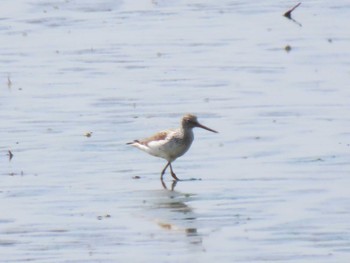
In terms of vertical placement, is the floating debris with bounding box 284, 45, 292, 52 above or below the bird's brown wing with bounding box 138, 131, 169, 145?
below

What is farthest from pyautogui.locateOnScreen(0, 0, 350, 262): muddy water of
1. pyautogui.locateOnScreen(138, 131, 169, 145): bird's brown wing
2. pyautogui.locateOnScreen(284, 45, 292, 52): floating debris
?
pyautogui.locateOnScreen(138, 131, 169, 145): bird's brown wing

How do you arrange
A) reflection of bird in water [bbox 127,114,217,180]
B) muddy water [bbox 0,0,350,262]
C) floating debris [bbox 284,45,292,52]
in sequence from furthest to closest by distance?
1. floating debris [bbox 284,45,292,52]
2. reflection of bird in water [bbox 127,114,217,180]
3. muddy water [bbox 0,0,350,262]

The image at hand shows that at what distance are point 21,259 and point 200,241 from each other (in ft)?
5.39

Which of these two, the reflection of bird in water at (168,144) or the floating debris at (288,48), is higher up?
the reflection of bird in water at (168,144)

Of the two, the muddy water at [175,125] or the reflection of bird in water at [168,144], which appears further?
the reflection of bird in water at [168,144]

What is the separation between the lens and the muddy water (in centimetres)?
1340

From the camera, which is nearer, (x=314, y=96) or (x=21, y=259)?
(x=21, y=259)

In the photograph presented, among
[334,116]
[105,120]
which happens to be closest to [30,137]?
[105,120]

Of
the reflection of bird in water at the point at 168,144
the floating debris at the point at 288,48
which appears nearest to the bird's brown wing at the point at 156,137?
the reflection of bird in water at the point at 168,144

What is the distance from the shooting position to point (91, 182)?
15984mm

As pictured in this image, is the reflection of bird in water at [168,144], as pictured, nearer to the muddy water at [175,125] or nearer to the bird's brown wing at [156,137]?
the bird's brown wing at [156,137]

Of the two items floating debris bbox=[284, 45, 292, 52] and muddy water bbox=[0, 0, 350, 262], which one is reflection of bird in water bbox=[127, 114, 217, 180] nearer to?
muddy water bbox=[0, 0, 350, 262]

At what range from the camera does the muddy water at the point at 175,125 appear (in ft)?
44.0

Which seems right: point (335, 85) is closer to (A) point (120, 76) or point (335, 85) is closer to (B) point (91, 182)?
(A) point (120, 76)
